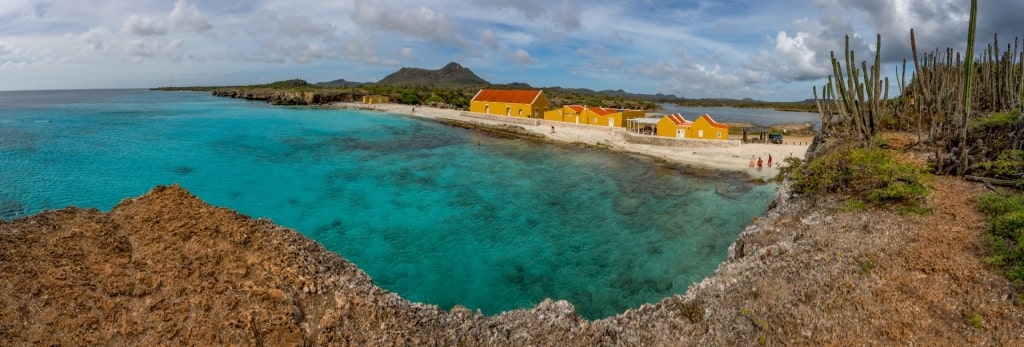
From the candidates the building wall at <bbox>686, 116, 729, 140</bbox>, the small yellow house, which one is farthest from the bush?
the small yellow house

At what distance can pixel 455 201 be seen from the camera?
26156 millimetres

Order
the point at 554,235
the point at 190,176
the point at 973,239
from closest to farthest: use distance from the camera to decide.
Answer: the point at 973,239
the point at 554,235
the point at 190,176

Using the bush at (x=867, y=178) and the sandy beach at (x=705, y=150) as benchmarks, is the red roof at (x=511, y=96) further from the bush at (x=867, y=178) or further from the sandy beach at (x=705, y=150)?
the bush at (x=867, y=178)

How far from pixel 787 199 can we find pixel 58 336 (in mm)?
18117

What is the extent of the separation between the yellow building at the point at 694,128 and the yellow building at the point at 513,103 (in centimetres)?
2159

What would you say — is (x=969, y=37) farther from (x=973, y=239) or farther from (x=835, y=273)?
(x=835, y=273)

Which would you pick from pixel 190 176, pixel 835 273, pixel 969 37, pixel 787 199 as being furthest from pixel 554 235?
pixel 190 176

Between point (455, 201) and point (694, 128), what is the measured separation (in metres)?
28.5

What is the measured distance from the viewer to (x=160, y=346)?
5281mm

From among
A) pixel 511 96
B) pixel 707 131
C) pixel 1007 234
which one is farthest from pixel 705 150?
pixel 511 96

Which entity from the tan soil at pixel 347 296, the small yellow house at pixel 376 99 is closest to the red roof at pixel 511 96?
the small yellow house at pixel 376 99

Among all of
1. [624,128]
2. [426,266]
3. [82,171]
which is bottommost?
[426,266]

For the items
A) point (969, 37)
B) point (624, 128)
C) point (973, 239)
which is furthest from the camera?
point (624, 128)

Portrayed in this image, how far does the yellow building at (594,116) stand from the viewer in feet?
181
